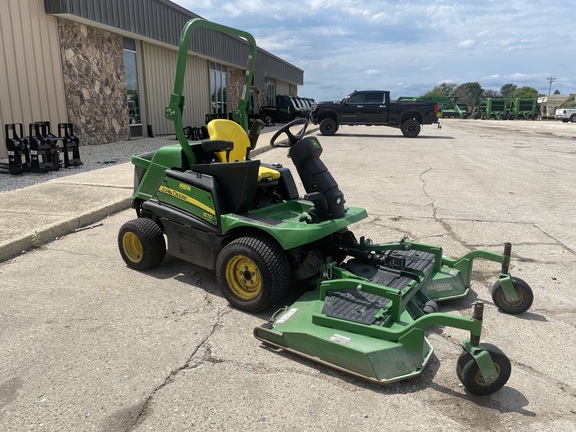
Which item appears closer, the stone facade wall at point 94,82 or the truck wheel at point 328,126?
the stone facade wall at point 94,82

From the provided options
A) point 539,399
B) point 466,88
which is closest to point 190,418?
point 539,399

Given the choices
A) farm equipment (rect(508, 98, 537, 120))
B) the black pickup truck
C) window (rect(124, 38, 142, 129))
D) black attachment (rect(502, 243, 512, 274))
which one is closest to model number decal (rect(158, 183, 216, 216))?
black attachment (rect(502, 243, 512, 274))

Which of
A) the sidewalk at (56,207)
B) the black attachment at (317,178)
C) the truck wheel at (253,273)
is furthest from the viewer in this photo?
the sidewalk at (56,207)

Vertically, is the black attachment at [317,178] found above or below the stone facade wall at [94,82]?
below

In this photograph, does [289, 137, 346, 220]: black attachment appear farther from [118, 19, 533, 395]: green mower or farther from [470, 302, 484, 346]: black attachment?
[470, 302, 484, 346]: black attachment

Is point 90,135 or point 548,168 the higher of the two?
point 90,135

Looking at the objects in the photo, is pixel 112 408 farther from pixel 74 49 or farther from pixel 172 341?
pixel 74 49

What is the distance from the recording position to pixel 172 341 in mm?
3045

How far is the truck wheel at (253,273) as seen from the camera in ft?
10.6

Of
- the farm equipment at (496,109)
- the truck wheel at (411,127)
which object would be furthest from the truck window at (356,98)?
the farm equipment at (496,109)

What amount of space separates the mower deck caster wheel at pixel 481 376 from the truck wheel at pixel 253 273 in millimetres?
1363

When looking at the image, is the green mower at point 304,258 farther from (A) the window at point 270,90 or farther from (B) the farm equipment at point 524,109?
(B) the farm equipment at point 524,109

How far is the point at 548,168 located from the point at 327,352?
1094 centimetres

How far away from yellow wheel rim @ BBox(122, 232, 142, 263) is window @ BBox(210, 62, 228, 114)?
19.8 meters
